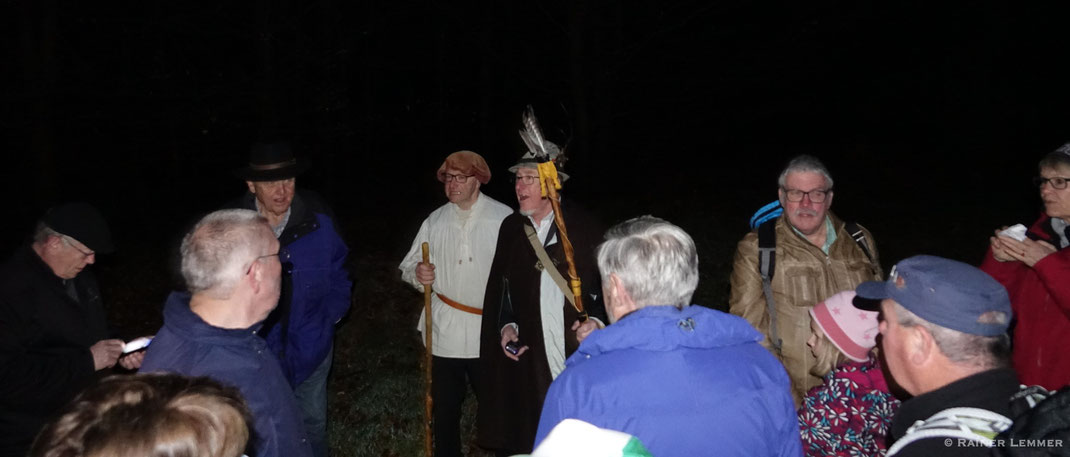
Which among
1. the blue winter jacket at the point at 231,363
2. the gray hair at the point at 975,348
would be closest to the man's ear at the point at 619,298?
the gray hair at the point at 975,348

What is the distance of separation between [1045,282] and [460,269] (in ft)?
10.8

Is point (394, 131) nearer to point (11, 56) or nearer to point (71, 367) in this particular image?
point (11, 56)

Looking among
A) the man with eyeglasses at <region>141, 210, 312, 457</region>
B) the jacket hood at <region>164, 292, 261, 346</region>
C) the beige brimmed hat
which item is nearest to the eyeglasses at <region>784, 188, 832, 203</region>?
the beige brimmed hat

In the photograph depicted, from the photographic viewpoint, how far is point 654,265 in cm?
237

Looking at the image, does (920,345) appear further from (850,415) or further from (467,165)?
(467,165)

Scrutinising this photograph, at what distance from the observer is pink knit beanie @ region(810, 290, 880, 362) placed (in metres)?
2.90

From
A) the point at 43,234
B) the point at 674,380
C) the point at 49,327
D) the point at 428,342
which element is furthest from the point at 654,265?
the point at 43,234

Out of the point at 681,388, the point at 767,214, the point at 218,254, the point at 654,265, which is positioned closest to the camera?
the point at 681,388

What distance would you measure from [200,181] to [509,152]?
10209 mm

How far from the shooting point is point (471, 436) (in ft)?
19.2

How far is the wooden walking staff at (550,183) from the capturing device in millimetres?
3781

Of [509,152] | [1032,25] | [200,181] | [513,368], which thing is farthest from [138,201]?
[1032,25]

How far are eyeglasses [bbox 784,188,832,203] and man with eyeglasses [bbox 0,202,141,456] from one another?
11.7 feet

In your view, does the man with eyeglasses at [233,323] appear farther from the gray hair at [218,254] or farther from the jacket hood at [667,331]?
the jacket hood at [667,331]
